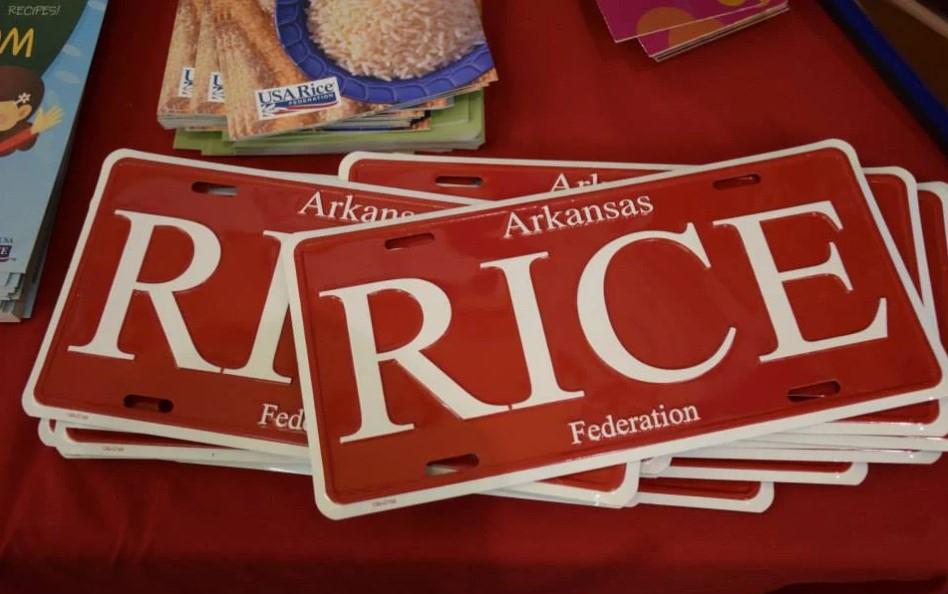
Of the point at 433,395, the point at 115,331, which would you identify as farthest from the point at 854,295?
the point at 115,331

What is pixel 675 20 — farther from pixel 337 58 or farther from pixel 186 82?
pixel 186 82

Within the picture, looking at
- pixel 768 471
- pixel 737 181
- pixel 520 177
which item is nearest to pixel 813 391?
pixel 768 471

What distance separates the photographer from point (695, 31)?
0.70m

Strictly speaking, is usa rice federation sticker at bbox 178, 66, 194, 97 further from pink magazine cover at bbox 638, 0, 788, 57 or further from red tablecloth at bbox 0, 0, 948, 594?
pink magazine cover at bbox 638, 0, 788, 57

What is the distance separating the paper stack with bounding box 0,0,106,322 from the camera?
0.60 m

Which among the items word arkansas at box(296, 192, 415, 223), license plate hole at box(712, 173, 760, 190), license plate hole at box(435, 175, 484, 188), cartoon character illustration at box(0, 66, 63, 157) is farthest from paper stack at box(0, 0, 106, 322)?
license plate hole at box(712, 173, 760, 190)

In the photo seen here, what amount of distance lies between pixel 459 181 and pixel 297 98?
0.52 feet

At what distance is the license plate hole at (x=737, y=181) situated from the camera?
0.60m

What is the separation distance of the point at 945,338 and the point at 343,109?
52 cm

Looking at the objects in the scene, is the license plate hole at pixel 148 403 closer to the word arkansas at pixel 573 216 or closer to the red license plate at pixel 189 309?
the red license plate at pixel 189 309

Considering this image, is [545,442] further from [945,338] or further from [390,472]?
[945,338]

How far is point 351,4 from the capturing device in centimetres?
67

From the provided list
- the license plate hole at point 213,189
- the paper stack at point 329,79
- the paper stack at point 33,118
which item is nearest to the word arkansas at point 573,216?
the paper stack at point 329,79

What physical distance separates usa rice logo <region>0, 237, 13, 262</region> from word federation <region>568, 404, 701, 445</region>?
0.47m
